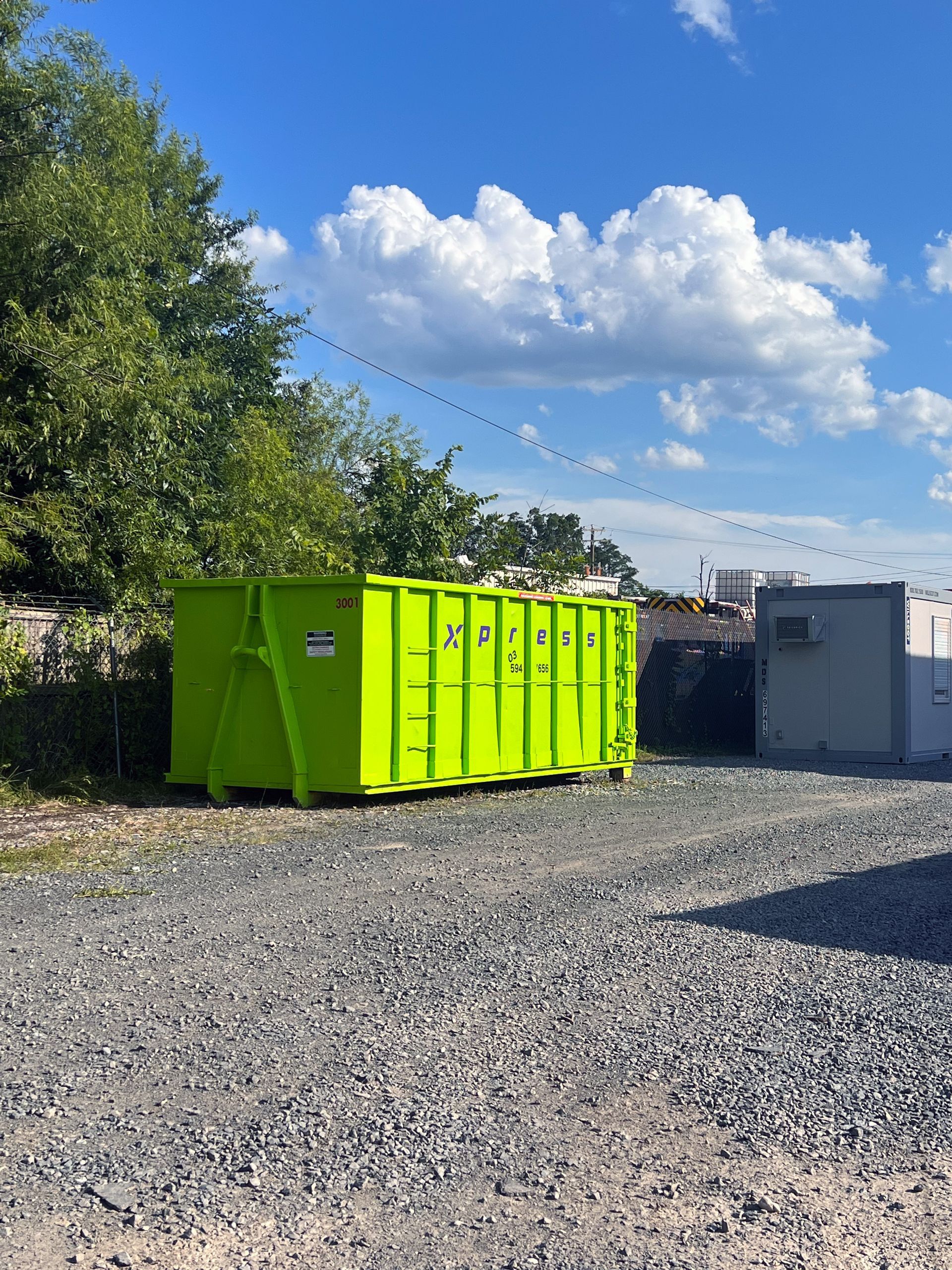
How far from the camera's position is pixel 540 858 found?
9234 millimetres

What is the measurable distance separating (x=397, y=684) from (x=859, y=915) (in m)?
5.91

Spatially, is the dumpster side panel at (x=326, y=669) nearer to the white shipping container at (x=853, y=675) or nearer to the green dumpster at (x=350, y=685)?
the green dumpster at (x=350, y=685)

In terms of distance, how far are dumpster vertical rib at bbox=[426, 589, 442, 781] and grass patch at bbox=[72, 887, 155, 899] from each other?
4.98 meters

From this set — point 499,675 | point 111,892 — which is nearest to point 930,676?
point 499,675

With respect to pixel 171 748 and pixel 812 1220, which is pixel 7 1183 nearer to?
pixel 812 1220

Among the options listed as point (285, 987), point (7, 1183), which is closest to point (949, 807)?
point (285, 987)

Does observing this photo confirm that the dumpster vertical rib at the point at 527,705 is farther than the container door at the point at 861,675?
No

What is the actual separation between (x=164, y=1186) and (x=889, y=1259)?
2005mm

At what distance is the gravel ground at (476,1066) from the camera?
329 centimetres

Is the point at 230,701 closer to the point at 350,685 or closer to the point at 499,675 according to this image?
the point at 350,685

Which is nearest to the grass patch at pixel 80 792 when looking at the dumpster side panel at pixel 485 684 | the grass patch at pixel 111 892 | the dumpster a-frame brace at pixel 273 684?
the dumpster a-frame brace at pixel 273 684

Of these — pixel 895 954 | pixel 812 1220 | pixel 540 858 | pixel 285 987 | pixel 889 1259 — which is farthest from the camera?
pixel 540 858

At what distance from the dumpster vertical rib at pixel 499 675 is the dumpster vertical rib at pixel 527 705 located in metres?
0.44

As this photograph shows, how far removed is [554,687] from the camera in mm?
14430
